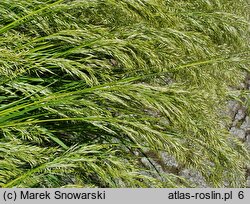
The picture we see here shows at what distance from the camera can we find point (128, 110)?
6.19 feet

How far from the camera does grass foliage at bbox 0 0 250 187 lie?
60.4 inches

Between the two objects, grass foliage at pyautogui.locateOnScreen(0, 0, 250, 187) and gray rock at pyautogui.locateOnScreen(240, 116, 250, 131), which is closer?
grass foliage at pyautogui.locateOnScreen(0, 0, 250, 187)

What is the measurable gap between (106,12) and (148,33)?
0.88 feet

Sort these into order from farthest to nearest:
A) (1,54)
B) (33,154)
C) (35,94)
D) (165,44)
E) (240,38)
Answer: (240,38) → (165,44) → (35,94) → (33,154) → (1,54)

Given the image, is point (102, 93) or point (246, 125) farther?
point (246, 125)

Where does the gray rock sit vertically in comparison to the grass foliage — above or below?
above

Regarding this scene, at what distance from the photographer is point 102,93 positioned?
157 centimetres

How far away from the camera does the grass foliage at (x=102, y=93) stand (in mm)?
1533

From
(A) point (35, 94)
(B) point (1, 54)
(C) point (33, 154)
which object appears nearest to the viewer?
(B) point (1, 54)

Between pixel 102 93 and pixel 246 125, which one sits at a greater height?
pixel 246 125

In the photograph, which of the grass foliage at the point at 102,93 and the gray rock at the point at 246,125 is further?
the gray rock at the point at 246,125

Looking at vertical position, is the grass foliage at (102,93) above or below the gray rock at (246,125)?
below

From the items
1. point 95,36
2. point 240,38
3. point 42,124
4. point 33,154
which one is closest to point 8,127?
point 33,154
